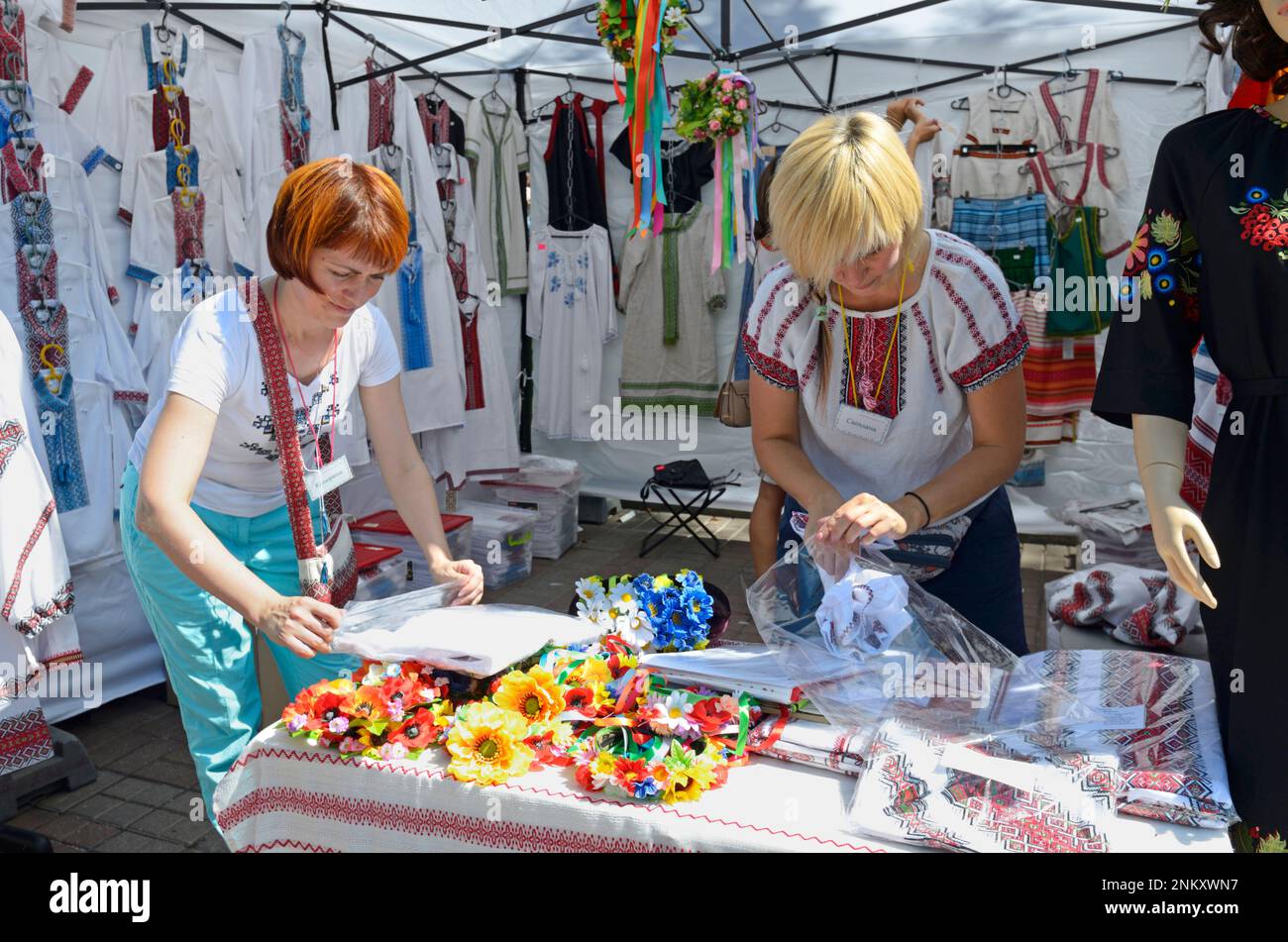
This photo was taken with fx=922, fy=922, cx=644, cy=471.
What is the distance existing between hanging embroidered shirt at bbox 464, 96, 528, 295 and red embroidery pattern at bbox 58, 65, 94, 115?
229 cm

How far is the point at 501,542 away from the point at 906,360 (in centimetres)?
370

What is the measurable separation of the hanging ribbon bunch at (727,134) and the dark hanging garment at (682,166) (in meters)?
1.29

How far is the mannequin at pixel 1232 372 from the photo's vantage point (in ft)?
3.94

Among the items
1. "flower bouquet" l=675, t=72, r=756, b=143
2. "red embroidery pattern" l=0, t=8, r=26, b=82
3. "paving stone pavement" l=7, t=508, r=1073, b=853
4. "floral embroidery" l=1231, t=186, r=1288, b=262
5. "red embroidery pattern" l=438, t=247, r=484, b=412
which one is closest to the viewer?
"floral embroidery" l=1231, t=186, r=1288, b=262

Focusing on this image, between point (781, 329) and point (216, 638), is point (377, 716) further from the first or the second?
point (781, 329)

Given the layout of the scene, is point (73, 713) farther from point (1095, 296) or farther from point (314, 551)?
point (1095, 296)

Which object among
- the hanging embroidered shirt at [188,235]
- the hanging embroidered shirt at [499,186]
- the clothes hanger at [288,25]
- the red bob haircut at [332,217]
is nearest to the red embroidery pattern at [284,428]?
the red bob haircut at [332,217]

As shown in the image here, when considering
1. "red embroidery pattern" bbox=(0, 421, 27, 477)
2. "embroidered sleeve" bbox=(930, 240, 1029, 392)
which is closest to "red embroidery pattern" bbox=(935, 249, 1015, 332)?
"embroidered sleeve" bbox=(930, 240, 1029, 392)

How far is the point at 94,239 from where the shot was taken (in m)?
3.38

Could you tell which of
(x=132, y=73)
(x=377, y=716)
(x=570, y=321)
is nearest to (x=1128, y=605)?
(x=377, y=716)

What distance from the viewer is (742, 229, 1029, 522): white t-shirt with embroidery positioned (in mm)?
1766

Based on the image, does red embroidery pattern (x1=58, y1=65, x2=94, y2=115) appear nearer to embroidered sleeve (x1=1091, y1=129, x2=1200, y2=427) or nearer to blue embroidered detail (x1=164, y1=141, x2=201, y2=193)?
blue embroidered detail (x1=164, y1=141, x2=201, y2=193)
